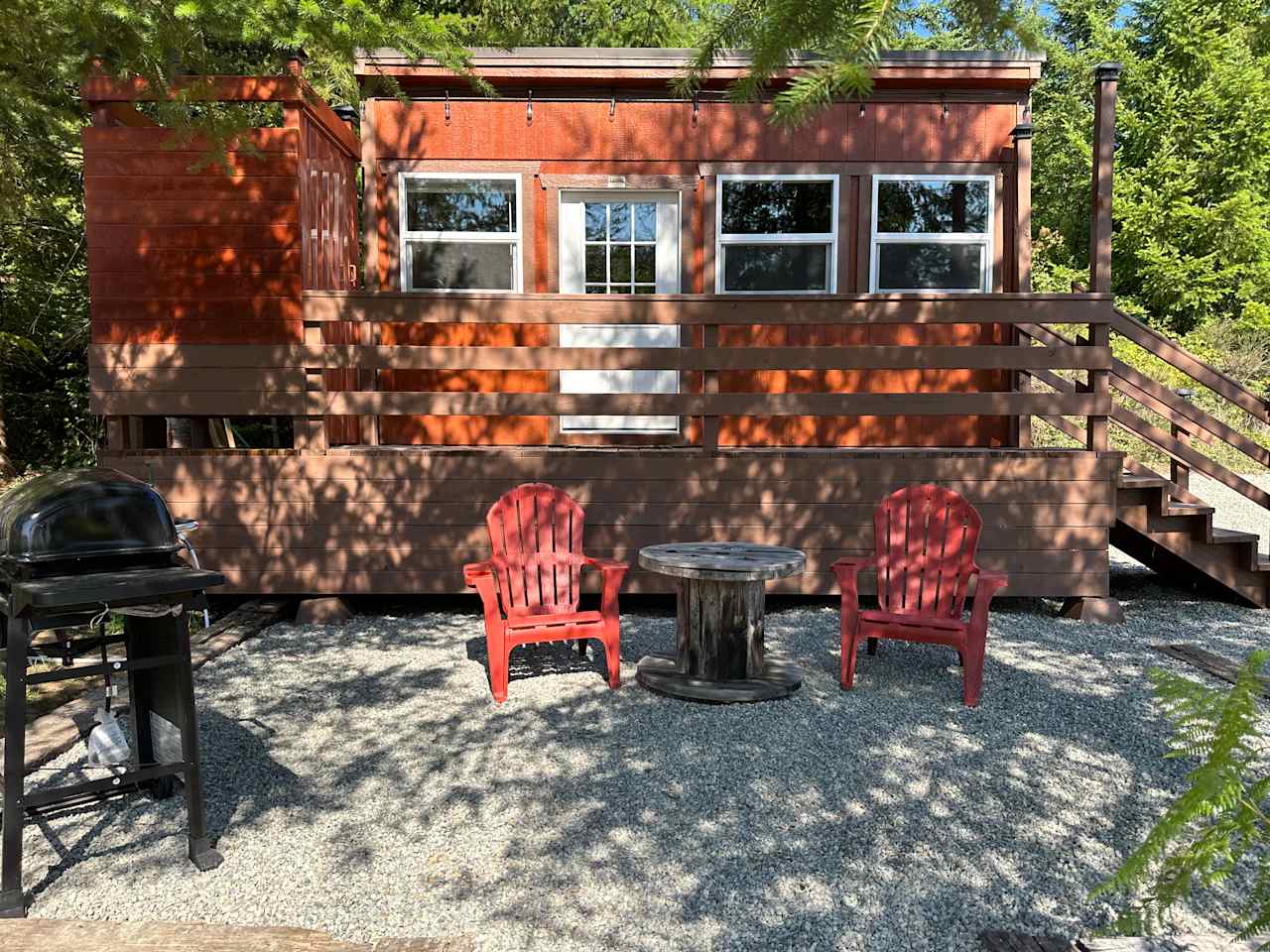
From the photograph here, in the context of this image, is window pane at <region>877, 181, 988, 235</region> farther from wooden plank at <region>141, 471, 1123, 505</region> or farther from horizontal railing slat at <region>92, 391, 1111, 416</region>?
wooden plank at <region>141, 471, 1123, 505</region>

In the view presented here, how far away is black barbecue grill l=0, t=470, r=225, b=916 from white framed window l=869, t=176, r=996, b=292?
18.9 ft

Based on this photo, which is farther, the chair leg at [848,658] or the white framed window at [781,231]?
the white framed window at [781,231]

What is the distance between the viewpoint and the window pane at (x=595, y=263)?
738cm

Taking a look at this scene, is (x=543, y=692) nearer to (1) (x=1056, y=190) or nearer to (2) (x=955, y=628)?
(2) (x=955, y=628)

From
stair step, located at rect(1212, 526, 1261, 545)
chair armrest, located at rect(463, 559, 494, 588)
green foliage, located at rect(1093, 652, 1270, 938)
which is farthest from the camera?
stair step, located at rect(1212, 526, 1261, 545)

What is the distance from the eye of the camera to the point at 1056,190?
19.8 metres

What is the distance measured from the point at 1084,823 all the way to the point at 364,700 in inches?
115

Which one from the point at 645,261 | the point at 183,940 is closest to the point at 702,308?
the point at 645,261

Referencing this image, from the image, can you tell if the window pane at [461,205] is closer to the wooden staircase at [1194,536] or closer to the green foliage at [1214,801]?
the wooden staircase at [1194,536]

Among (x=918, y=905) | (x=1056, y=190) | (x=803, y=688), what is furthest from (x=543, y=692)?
(x=1056, y=190)

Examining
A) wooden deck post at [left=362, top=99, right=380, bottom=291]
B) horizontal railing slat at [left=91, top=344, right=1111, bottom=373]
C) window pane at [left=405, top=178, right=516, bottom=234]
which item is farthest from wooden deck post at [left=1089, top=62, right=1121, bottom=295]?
wooden deck post at [left=362, top=99, right=380, bottom=291]

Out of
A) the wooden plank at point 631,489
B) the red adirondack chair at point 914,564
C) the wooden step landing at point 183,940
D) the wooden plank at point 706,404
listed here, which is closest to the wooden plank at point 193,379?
the wooden plank at point 706,404

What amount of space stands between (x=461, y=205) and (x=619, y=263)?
128cm

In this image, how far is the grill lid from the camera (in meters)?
2.63
